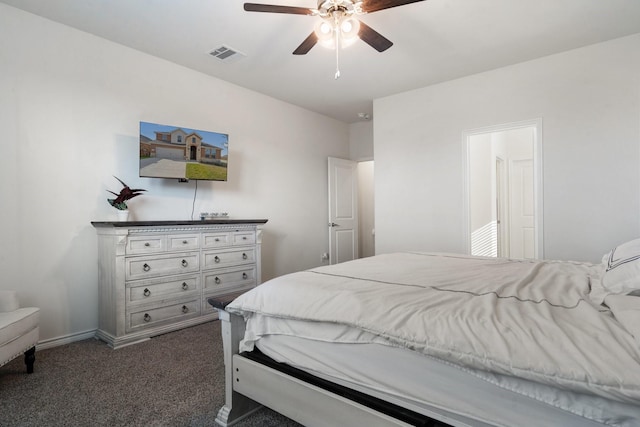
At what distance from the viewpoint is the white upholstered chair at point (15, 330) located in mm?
1929

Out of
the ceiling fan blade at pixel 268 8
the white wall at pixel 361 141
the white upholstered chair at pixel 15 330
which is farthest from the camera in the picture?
the white wall at pixel 361 141

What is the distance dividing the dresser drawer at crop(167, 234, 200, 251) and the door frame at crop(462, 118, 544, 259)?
3.03 metres

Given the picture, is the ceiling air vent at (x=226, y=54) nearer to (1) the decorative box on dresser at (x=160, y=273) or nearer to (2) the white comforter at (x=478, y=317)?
(1) the decorative box on dresser at (x=160, y=273)

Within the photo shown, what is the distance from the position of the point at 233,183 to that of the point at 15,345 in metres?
2.49

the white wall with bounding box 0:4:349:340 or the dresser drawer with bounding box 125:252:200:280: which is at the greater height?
the white wall with bounding box 0:4:349:340

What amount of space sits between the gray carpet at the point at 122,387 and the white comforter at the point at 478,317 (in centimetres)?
62

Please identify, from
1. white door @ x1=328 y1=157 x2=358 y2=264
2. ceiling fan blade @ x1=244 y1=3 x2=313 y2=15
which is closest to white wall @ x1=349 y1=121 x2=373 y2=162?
white door @ x1=328 y1=157 x2=358 y2=264

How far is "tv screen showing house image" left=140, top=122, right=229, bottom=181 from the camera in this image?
2.97 meters

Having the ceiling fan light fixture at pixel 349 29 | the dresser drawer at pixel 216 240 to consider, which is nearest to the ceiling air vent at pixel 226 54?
the ceiling fan light fixture at pixel 349 29

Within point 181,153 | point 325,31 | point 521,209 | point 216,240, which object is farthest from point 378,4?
point 521,209

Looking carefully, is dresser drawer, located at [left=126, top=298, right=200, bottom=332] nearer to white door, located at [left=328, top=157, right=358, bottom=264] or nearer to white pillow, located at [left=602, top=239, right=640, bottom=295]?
white door, located at [left=328, top=157, right=358, bottom=264]

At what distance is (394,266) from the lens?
204 cm

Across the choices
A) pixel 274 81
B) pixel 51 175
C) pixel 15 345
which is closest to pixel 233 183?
pixel 274 81

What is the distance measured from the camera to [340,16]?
7.18 feet
